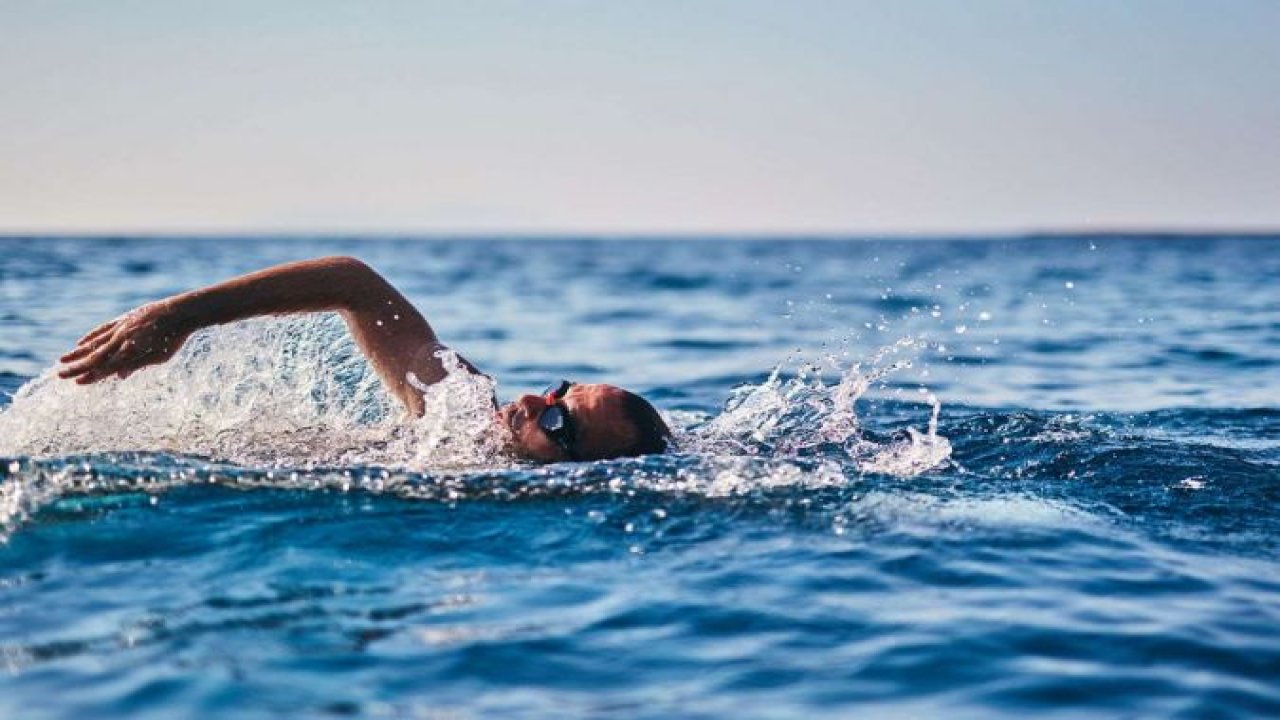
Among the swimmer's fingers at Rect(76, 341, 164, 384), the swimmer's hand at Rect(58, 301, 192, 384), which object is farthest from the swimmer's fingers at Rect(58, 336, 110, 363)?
the swimmer's fingers at Rect(76, 341, 164, 384)

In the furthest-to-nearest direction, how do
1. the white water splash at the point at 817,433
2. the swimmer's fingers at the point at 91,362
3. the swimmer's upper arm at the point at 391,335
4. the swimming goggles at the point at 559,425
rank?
the white water splash at the point at 817,433, the swimmer's upper arm at the point at 391,335, the swimming goggles at the point at 559,425, the swimmer's fingers at the point at 91,362

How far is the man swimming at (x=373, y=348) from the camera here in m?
5.83

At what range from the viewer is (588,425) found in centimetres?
643

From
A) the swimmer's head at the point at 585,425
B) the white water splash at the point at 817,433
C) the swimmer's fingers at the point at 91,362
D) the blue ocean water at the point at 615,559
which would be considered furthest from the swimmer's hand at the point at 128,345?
the white water splash at the point at 817,433

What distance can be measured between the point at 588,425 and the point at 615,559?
1.42 metres

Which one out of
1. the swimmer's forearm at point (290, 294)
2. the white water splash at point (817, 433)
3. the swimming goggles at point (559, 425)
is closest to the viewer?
the swimmer's forearm at point (290, 294)

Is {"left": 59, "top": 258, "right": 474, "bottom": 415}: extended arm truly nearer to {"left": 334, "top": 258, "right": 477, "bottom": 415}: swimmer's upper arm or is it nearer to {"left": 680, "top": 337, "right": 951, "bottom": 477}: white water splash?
{"left": 334, "top": 258, "right": 477, "bottom": 415}: swimmer's upper arm

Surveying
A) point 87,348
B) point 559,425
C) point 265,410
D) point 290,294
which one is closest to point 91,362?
point 87,348

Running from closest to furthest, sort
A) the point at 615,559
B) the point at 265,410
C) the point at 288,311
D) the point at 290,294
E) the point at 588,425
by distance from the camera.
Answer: the point at 615,559
the point at 290,294
the point at 288,311
the point at 588,425
the point at 265,410

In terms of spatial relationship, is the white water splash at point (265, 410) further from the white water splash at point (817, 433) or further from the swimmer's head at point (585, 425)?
the white water splash at point (817, 433)

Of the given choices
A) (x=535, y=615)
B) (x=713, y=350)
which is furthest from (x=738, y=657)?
(x=713, y=350)

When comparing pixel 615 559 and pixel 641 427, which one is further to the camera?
pixel 641 427

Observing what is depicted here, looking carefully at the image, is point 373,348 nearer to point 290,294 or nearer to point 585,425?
point 290,294

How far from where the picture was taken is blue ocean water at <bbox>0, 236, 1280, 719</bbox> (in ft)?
12.8
